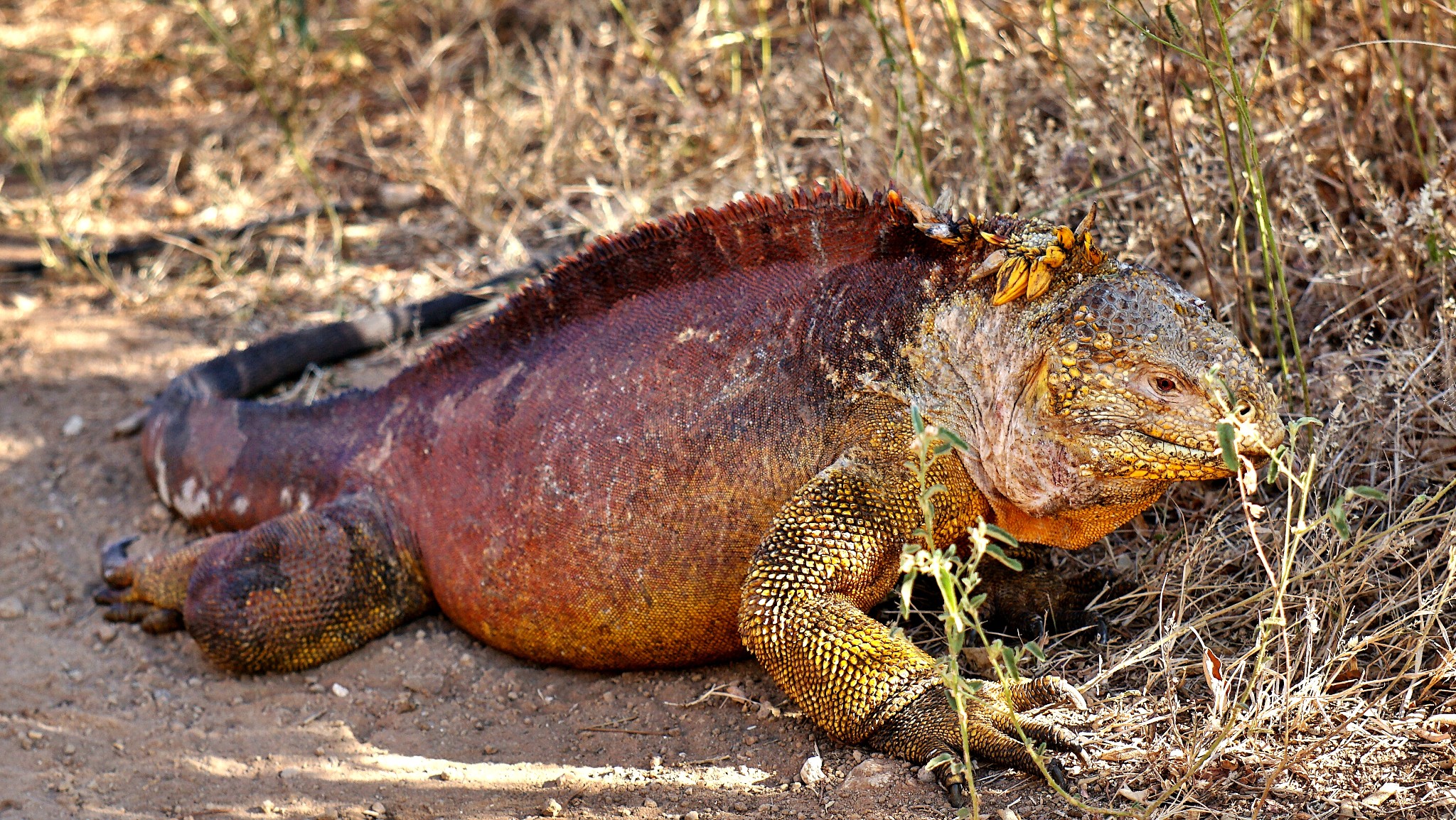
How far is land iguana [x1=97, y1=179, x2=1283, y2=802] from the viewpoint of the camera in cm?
301

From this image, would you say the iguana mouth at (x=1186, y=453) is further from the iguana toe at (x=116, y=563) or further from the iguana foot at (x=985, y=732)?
the iguana toe at (x=116, y=563)

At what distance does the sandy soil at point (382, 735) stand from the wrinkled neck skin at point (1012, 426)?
71cm

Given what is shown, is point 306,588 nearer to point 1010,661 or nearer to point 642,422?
point 642,422

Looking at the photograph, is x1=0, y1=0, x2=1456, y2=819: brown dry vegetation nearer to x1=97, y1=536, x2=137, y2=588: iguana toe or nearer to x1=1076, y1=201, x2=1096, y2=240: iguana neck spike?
x1=97, y1=536, x2=137, y2=588: iguana toe

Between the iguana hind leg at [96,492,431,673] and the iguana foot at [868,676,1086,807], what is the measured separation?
6.22 ft

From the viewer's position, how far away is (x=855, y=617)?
3.21 m

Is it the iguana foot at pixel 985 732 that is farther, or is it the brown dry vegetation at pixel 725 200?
the brown dry vegetation at pixel 725 200

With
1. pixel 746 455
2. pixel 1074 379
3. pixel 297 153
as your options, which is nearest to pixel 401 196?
pixel 297 153

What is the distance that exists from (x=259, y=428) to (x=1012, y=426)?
2.95 meters

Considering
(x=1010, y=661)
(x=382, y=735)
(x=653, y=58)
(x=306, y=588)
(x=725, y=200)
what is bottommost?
(x=382, y=735)

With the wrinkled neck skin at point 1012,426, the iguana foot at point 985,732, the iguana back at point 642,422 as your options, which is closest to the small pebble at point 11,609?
the iguana back at point 642,422

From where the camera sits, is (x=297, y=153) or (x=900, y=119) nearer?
(x=900, y=119)

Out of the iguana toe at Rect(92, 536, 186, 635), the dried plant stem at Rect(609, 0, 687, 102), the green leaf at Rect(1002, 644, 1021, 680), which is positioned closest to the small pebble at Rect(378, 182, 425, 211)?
the dried plant stem at Rect(609, 0, 687, 102)

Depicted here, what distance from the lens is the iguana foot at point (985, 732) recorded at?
9.57 feet
